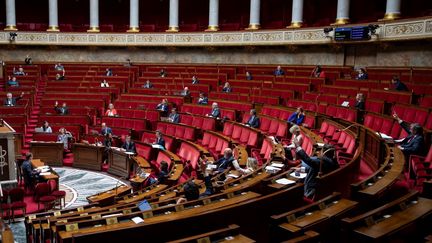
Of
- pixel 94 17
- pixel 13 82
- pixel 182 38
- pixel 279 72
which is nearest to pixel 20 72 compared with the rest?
pixel 13 82

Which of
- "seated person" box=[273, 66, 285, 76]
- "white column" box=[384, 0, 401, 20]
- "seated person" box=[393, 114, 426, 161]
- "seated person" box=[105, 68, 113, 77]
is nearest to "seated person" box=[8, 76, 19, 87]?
"seated person" box=[105, 68, 113, 77]

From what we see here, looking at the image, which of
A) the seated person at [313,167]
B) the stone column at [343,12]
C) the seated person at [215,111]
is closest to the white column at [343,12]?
the stone column at [343,12]

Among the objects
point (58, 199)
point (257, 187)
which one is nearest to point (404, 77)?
point (257, 187)

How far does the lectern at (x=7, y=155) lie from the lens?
8.67 metres

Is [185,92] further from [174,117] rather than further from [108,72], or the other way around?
[108,72]

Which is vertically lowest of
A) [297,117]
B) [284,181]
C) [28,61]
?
[284,181]

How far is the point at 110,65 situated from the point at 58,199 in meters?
12.6

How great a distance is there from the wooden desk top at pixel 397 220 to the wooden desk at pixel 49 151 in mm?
9634

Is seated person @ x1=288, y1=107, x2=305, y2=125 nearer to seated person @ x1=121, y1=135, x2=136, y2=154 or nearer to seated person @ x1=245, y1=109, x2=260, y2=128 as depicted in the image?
seated person @ x1=245, y1=109, x2=260, y2=128

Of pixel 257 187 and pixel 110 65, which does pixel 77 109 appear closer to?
pixel 110 65

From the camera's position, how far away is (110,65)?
20375mm

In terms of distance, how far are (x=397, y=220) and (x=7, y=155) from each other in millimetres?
7430

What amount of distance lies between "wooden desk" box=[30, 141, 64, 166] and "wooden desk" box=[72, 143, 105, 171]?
0.38 meters

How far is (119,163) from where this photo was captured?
10.9 meters
